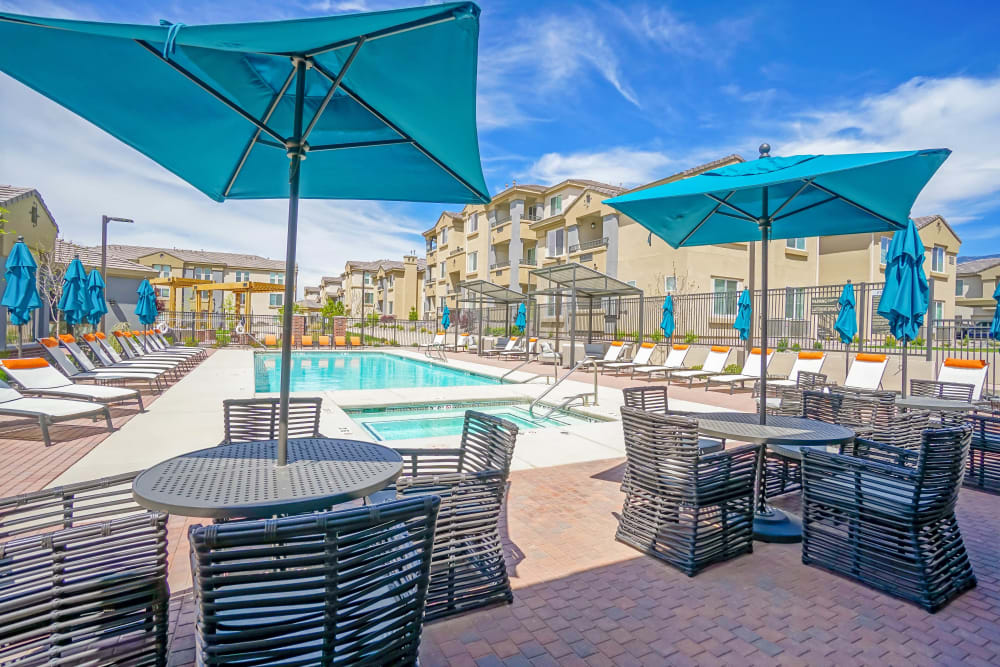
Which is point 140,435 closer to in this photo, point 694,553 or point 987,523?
point 694,553

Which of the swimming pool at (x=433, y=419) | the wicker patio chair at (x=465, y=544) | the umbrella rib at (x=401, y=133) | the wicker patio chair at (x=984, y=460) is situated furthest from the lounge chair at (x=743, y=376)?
the wicker patio chair at (x=465, y=544)

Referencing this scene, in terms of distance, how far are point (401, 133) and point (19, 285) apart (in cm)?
1086

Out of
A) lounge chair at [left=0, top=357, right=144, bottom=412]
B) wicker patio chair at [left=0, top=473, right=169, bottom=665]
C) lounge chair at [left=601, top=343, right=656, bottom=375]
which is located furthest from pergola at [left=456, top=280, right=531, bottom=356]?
wicker patio chair at [left=0, top=473, right=169, bottom=665]

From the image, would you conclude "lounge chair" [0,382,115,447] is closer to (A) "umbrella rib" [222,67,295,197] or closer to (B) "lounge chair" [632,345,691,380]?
(A) "umbrella rib" [222,67,295,197]

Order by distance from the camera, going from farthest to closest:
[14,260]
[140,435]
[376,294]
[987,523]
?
[376,294] → [14,260] → [140,435] → [987,523]

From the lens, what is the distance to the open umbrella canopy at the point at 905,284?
755 cm

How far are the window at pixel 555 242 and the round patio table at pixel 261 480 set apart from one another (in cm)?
2975

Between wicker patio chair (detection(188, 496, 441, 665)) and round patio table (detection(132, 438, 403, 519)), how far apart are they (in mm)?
567

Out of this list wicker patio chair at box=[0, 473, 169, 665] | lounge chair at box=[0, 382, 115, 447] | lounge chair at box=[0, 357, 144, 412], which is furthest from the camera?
lounge chair at box=[0, 357, 144, 412]

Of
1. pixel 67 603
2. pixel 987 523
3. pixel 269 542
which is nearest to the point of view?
pixel 269 542

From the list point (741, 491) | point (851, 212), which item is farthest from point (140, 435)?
point (851, 212)

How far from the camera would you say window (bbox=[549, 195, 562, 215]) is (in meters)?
33.8

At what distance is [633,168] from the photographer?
35.6 metres

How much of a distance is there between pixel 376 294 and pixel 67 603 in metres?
61.9
